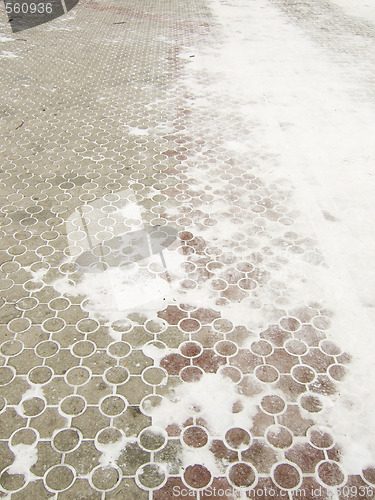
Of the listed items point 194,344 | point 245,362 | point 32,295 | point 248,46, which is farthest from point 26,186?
point 248,46

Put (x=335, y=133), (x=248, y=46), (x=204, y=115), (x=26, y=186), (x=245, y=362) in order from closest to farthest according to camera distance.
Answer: (x=245, y=362), (x=26, y=186), (x=335, y=133), (x=204, y=115), (x=248, y=46)

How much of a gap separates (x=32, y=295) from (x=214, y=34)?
22.2 feet

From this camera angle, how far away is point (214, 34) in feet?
24.7

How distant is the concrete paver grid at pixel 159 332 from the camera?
1600 mm

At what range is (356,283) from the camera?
8.02 feet

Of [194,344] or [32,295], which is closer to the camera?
[194,344]

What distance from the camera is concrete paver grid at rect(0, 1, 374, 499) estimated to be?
1600 millimetres

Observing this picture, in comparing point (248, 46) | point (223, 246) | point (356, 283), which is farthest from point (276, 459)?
point (248, 46)

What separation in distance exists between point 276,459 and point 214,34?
756 cm

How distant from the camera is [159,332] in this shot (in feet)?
7.02

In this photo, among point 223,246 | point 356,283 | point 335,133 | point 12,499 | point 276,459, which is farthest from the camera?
point 335,133

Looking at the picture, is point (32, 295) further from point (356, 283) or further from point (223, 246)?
point (356, 283)

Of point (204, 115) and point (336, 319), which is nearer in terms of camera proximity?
point (336, 319)

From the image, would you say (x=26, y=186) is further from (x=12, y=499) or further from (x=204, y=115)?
(x=12, y=499)
